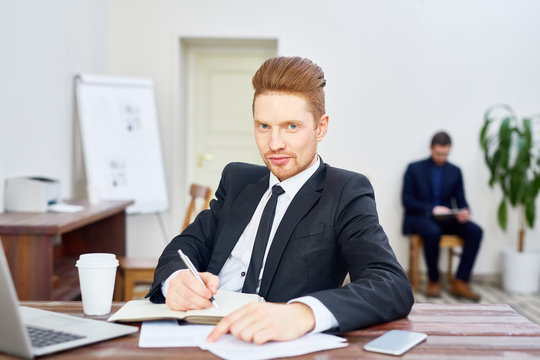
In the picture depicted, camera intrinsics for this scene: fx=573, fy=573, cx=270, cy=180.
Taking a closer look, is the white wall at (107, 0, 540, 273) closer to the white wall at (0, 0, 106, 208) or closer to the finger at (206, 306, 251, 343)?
the white wall at (0, 0, 106, 208)

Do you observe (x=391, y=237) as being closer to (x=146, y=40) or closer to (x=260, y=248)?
(x=146, y=40)

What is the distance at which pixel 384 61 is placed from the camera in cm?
507

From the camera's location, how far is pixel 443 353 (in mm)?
969

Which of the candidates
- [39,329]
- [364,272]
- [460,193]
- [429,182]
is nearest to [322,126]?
[364,272]

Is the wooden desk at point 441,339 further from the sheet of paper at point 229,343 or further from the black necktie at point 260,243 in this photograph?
the black necktie at point 260,243

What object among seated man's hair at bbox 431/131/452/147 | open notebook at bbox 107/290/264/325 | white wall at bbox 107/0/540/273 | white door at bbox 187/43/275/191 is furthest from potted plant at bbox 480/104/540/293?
open notebook at bbox 107/290/264/325

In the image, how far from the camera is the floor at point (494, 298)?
4228 mm

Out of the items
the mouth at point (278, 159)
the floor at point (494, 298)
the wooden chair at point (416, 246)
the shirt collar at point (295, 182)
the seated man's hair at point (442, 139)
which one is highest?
Result: the seated man's hair at point (442, 139)

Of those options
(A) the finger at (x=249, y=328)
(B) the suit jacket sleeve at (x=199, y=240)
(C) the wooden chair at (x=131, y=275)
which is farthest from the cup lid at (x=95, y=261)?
(C) the wooden chair at (x=131, y=275)

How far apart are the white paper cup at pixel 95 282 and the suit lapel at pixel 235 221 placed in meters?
0.35

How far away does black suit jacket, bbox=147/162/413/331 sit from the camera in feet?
3.81

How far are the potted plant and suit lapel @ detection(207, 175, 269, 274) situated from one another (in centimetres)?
372

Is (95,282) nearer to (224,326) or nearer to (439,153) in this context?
(224,326)

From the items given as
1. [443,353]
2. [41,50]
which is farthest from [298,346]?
[41,50]
